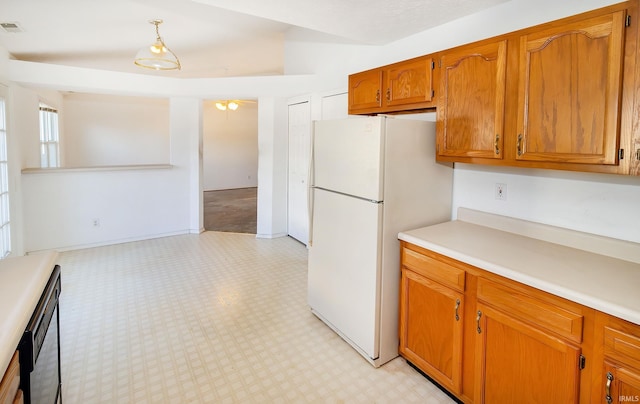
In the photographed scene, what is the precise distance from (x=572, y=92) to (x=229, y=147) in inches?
357

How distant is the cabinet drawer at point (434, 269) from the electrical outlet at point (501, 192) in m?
0.71

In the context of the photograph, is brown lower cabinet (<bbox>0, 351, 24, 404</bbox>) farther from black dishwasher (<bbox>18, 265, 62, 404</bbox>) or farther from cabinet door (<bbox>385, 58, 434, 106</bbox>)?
cabinet door (<bbox>385, 58, 434, 106</bbox>)

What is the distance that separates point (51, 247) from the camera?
4441mm

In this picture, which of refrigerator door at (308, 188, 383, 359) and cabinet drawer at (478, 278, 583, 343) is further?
refrigerator door at (308, 188, 383, 359)

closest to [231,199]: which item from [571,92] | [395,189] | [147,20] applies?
[147,20]

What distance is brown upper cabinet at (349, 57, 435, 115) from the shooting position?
2355 millimetres

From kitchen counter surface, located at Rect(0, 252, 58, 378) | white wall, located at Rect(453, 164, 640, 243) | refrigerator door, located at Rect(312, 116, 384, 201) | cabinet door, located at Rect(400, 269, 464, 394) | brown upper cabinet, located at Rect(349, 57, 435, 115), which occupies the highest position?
brown upper cabinet, located at Rect(349, 57, 435, 115)

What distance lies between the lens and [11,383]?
3.17 ft

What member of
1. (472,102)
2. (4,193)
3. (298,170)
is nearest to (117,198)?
(4,193)

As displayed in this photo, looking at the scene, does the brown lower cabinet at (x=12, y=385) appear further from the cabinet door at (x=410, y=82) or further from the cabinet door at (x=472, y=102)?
the cabinet door at (x=410, y=82)

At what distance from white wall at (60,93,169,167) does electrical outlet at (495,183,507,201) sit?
24.0 feet

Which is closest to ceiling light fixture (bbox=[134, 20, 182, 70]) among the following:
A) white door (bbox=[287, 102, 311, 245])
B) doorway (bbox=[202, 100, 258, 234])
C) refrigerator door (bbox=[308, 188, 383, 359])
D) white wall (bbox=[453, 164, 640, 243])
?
white door (bbox=[287, 102, 311, 245])

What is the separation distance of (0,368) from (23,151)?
441 centimetres

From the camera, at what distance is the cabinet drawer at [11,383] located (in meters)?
0.91
